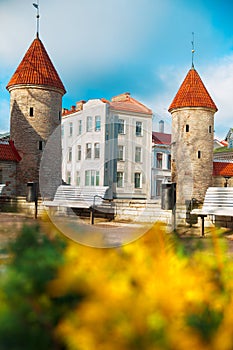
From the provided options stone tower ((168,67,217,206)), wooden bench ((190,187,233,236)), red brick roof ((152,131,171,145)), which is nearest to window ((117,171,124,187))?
stone tower ((168,67,217,206))

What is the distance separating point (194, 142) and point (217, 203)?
19.8 m

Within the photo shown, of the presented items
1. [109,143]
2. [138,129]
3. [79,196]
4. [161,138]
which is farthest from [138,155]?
[161,138]

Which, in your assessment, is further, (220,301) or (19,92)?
(19,92)

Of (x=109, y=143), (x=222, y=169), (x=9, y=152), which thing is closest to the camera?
(x=109, y=143)

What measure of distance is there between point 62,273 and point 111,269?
17 cm

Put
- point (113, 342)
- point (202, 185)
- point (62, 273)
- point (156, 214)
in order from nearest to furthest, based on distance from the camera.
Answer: point (113, 342) → point (62, 273) → point (156, 214) → point (202, 185)

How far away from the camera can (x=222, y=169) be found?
31.1 m

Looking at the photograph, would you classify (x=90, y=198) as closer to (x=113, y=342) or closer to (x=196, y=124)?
(x=113, y=342)

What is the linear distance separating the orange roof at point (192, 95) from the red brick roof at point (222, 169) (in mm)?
3983

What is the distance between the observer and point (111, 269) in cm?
144

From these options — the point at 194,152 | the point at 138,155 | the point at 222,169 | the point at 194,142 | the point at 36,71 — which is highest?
the point at 36,71

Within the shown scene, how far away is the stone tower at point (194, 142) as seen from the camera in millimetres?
29312

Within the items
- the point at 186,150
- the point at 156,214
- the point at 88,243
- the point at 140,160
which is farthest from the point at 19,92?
the point at 88,243

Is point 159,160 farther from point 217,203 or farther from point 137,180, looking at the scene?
point 217,203
